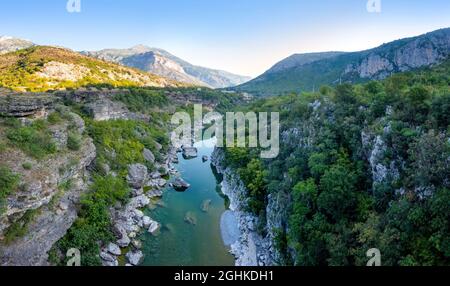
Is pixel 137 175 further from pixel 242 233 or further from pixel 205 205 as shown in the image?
pixel 242 233

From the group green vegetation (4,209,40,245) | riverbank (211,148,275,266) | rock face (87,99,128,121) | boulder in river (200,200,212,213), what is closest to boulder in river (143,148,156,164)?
rock face (87,99,128,121)

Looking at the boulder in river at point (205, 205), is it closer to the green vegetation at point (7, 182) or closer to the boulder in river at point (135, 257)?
the boulder in river at point (135, 257)

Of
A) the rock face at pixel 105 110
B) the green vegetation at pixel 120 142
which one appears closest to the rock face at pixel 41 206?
the green vegetation at pixel 120 142

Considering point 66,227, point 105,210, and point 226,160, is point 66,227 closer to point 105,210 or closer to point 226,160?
point 105,210

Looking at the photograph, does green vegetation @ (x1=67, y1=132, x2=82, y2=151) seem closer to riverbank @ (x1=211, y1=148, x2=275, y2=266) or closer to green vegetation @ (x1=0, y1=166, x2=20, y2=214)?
green vegetation @ (x1=0, y1=166, x2=20, y2=214)

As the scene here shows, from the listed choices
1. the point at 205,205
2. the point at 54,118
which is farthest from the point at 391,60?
the point at 54,118
